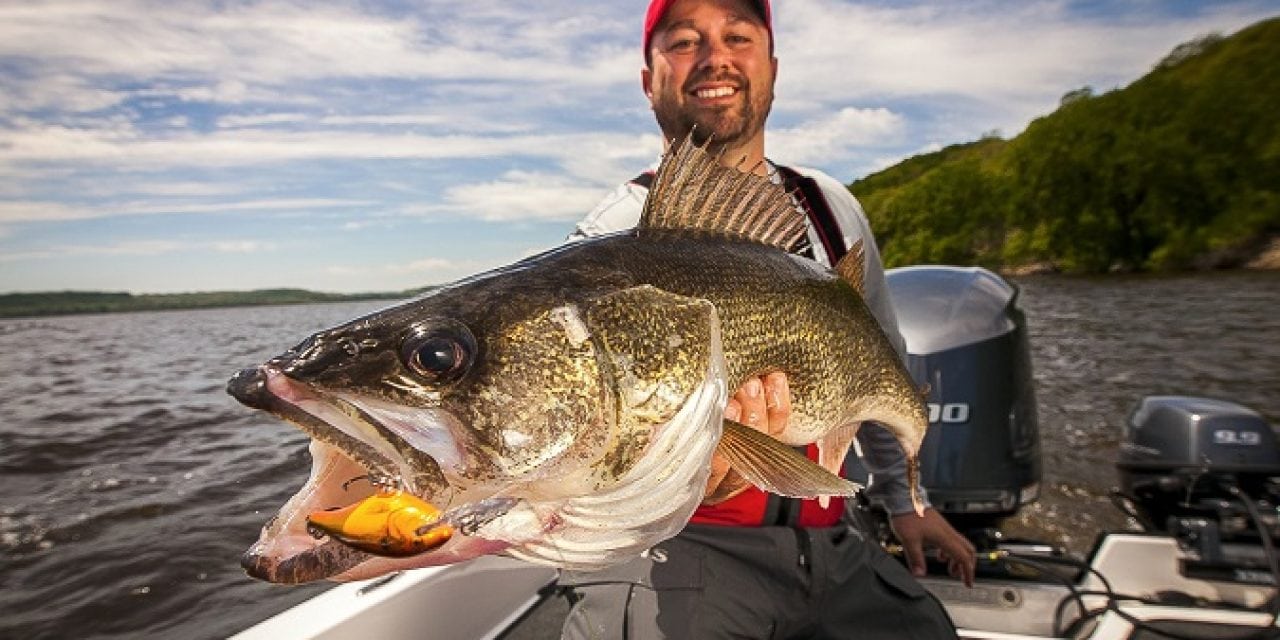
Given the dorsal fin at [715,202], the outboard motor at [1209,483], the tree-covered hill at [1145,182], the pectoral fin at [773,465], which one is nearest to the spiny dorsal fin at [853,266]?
the dorsal fin at [715,202]

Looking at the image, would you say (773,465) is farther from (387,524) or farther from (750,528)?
(750,528)

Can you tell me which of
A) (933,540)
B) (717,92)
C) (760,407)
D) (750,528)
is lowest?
(933,540)

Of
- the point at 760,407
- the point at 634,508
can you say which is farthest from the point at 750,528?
the point at 634,508

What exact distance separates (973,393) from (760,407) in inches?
114

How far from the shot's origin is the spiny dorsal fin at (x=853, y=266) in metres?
2.64

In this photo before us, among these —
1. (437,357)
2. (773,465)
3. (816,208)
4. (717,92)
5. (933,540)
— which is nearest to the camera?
(437,357)

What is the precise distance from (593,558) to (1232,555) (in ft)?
12.9

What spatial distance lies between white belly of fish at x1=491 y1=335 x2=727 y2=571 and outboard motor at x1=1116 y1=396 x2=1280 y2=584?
136 inches

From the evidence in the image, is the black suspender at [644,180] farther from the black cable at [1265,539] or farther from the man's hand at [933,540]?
the black cable at [1265,539]

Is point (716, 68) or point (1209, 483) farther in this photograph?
point (1209, 483)

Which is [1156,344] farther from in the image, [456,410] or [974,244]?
[974,244]

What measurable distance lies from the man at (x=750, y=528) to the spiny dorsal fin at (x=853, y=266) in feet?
1.82

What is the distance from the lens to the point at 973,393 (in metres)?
4.50

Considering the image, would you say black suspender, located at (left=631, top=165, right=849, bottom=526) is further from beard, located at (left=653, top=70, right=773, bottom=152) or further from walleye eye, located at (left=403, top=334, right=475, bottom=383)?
walleye eye, located at (left=403, top=334, right=475, bottom=383)
